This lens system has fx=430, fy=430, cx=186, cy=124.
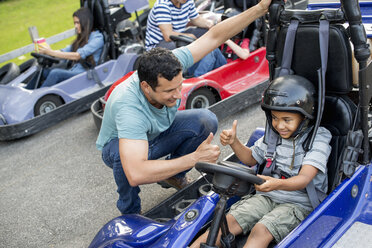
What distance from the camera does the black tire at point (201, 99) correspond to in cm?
418

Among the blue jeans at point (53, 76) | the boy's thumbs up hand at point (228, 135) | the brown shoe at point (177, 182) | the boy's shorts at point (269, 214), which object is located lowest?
the brown shoe at point (177, 182)

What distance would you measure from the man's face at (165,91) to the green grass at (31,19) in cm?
636

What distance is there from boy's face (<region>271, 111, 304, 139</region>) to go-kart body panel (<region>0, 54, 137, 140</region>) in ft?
10.5

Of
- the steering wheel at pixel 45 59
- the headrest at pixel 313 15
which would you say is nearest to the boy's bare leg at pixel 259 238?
the headrest at pixel 313 15

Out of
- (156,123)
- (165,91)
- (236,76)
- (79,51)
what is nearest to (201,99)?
(236,76)

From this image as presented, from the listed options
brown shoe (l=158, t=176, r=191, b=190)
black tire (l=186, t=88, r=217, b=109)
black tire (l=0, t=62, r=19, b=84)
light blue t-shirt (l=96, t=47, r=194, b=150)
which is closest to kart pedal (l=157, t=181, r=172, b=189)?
brown shoe (l=158, t=176, r=191, b=190)

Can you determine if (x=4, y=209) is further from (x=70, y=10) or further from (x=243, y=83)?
(x=70, y=10)

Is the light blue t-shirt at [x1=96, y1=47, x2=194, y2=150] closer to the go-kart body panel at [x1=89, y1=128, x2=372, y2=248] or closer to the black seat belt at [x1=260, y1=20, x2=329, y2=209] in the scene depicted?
the go-kart body panel at [x1=89, y1=128, x2=372, y2=248]

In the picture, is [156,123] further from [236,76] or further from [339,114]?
[236,76]

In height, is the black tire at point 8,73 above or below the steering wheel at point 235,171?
below

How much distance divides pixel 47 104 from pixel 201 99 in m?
1.86

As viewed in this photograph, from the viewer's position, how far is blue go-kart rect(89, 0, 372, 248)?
194 centimetres

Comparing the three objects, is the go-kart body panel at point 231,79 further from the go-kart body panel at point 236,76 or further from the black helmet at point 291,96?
the black helmet at point 291,96

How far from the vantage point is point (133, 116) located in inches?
95.0
